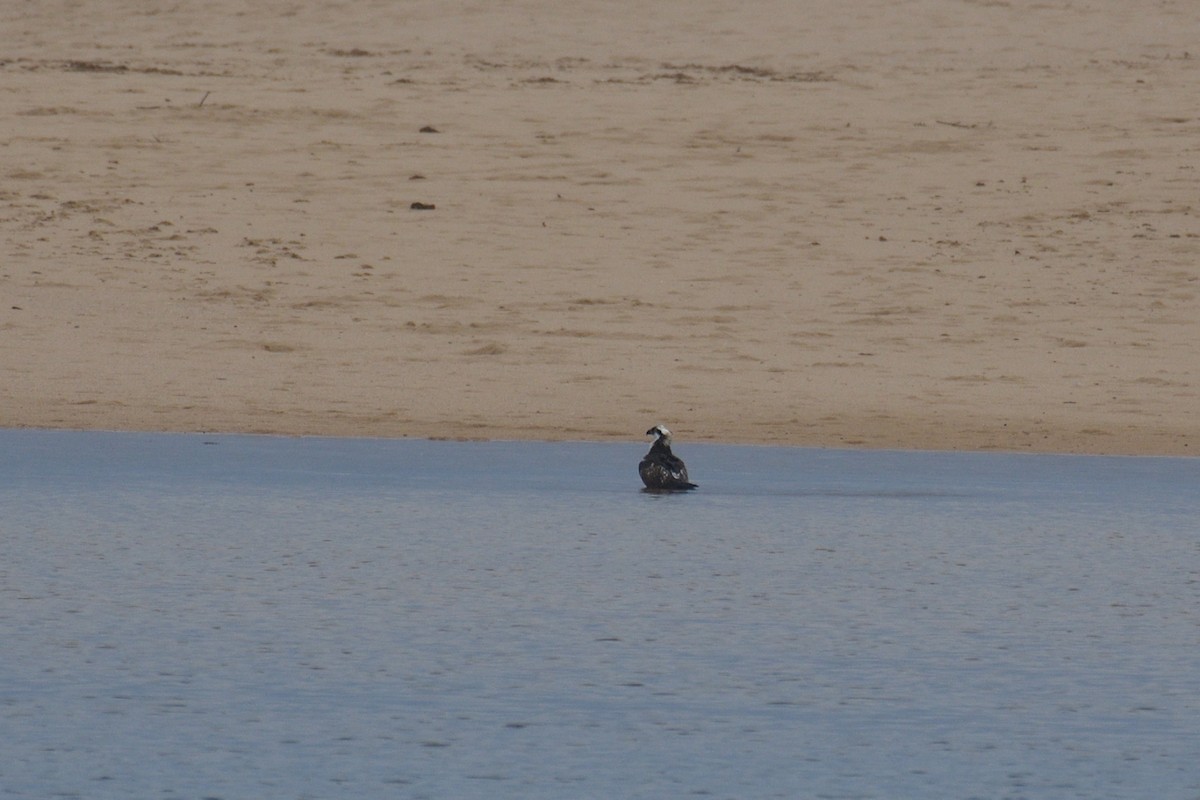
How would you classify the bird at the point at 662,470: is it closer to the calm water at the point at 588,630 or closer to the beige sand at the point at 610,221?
the calm water at the point at 588,630

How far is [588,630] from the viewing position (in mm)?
7121

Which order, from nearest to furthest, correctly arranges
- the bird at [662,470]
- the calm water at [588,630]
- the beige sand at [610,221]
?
the calm water at [588,630] → the bird at [662,470] → the beige sand at [610,221]

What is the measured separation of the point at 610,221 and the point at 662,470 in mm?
8923

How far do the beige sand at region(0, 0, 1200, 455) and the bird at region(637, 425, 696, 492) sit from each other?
231 cm

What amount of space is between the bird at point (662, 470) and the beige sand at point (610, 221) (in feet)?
7.58

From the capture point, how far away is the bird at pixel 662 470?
10.1 meters

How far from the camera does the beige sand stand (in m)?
13.6

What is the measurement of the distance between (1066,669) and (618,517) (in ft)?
10.7

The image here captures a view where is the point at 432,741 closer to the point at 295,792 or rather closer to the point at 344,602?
the point at 295,792

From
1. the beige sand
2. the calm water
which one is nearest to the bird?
the calm water

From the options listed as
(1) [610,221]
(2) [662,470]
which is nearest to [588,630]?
(2) [662,470]

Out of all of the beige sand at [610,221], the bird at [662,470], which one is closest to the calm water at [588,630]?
the bird at [662,470]

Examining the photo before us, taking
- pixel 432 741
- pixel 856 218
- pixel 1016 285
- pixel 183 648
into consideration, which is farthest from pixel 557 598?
pixel 856 218

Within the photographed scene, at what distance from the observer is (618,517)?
957 cm
